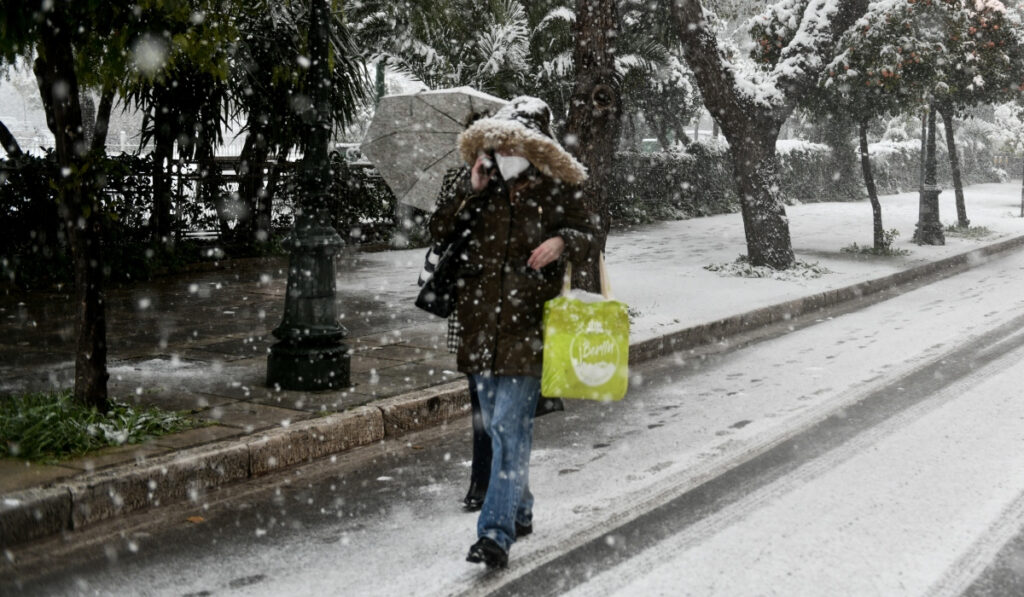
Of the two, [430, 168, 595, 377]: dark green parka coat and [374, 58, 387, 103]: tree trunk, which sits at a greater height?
[374, 58, 387, 103]: tree trunk

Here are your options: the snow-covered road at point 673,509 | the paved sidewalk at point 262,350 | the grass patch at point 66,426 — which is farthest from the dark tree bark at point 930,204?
the grass patch at point 66,426

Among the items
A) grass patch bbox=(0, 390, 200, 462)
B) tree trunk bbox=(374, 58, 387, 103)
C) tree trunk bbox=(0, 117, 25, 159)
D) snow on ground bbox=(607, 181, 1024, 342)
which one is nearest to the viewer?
grass patch bbox=(0, 390, 200, 462)

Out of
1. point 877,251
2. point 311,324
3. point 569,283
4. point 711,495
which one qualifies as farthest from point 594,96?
point 877,251

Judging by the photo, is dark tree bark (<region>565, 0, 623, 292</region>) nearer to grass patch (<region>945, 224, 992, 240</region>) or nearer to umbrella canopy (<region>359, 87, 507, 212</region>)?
umbrella canopy (<region>359, 87, 507, 212</region>)

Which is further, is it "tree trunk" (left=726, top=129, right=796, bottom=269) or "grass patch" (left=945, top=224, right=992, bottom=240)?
"grass patch" (left=945, top=224, right=992, bottom=240)

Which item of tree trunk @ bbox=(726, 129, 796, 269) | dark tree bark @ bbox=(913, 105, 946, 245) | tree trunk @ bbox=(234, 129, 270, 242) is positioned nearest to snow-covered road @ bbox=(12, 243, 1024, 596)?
tree trunk @ bbox=(726, 129, 796, 269)

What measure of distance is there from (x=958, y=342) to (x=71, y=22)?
8.18 m

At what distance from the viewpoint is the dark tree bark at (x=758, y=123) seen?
1478 centimetres

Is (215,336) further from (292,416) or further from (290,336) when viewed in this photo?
(292,416)

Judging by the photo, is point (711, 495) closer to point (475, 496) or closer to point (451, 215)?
point (475, 496)

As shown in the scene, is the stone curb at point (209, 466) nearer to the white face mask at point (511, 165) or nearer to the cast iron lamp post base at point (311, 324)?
the cast iron lamp post base at point (311, 324)

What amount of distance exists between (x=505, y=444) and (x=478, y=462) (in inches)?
29.4

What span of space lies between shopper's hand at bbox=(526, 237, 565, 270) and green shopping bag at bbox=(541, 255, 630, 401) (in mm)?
157

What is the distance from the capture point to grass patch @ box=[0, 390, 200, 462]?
5531 millimetres
